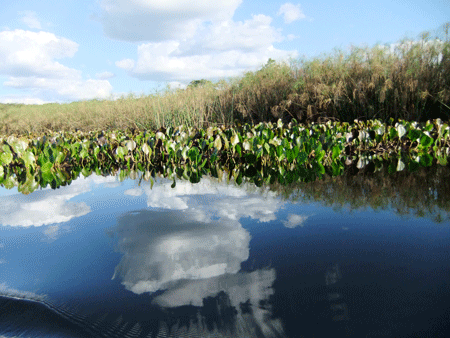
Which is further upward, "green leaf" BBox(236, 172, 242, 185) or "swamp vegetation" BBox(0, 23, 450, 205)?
"swamp vegetation" BBox(0, 23, 450, 205)

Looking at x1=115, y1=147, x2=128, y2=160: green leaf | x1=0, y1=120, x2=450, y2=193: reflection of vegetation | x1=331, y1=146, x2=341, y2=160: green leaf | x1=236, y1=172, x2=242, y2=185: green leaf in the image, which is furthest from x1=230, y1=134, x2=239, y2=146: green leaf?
x1=115, y1=147, x2=128, y2=160: green leaf

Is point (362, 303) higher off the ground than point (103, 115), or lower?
lower

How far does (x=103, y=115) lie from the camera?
13883 mm

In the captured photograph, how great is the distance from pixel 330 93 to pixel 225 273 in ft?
24.2

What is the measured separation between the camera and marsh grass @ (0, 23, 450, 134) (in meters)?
8.19

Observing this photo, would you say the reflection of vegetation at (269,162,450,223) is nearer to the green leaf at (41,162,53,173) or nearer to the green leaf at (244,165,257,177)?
the green leaf at (244,165,257,177)

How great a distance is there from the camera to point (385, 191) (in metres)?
4.22

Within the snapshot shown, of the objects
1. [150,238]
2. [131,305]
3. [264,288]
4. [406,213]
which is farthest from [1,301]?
[406,213]

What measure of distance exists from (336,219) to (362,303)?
1.42 metres

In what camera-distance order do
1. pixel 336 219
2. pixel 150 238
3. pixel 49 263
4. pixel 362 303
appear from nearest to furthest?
1. pixel 362 303
2. pixel 49 263
3. pixel 150 238
4. pixel 336 219

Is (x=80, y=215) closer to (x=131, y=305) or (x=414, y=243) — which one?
(x=131, y=305)

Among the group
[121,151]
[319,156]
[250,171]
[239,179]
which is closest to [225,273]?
[239,179]

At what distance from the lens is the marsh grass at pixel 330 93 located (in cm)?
819

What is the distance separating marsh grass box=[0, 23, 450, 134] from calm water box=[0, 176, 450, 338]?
18.6ft
